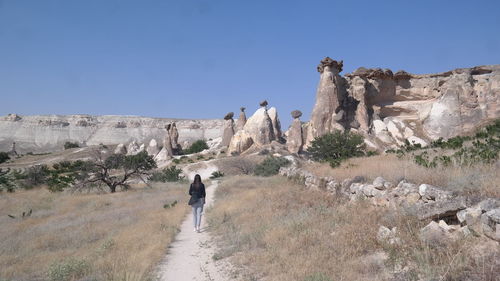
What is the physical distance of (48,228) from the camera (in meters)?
11.2

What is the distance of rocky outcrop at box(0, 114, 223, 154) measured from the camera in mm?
83438

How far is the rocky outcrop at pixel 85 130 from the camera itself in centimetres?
8344

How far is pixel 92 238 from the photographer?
9031 mm

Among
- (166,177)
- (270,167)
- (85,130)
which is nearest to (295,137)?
(270,167)

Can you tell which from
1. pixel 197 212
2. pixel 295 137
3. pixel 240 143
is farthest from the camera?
pixel 240 143

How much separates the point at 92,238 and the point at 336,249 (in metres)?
6.80

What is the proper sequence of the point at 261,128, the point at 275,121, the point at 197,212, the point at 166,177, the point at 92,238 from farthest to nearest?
the point at 275,121, the point at 261,128, the point at 166,177, the point at 197,212, the point at 92,238

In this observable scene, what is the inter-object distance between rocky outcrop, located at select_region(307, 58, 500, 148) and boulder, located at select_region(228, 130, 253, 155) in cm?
1071

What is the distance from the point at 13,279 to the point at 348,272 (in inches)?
220

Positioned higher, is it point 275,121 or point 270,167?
point 275,121

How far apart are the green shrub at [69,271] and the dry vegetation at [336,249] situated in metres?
2.25

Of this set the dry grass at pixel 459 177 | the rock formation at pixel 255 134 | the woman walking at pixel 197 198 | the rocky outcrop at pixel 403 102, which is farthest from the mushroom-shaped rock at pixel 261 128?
the dry grass at pixel 459 177

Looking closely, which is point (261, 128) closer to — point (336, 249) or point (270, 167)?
point (270, 167)

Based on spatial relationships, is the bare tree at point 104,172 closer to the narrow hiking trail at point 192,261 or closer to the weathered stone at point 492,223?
the narrow hiking trail at point 192,261
